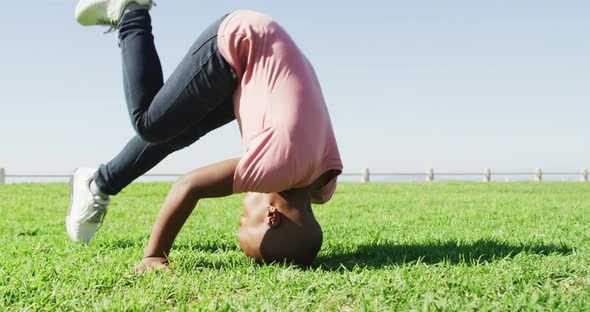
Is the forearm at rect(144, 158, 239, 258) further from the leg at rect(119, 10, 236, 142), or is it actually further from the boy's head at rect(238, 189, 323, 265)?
the leg at rect(119, 10, 236, 142)

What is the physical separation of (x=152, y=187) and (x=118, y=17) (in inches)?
521

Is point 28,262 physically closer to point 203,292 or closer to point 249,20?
point 203,292

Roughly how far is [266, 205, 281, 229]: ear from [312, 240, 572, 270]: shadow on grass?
1.49 ft

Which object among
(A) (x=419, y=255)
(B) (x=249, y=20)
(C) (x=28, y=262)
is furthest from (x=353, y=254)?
(C) (x=28, y=262)

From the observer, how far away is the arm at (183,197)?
3109mm

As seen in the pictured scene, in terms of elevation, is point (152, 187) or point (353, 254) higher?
point (353, 254)

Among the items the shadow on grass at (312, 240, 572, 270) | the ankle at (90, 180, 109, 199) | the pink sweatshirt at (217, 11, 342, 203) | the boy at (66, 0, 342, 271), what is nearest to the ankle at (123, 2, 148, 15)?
the boy at (66, 0, 342, 271)

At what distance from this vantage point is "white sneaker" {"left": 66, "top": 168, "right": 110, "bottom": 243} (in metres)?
4.31

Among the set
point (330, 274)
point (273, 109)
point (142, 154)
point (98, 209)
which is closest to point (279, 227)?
point (330, 274)

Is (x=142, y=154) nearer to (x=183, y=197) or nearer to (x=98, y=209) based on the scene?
(x=98, y=209)

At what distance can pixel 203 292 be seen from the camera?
9.05ft

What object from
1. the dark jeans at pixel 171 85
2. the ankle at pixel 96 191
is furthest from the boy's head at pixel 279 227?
the ankle at pixel 96 191

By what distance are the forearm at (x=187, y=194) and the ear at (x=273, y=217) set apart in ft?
0.81

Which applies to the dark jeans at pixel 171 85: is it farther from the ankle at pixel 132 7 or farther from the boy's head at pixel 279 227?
the boy's head at pixel 279 227
